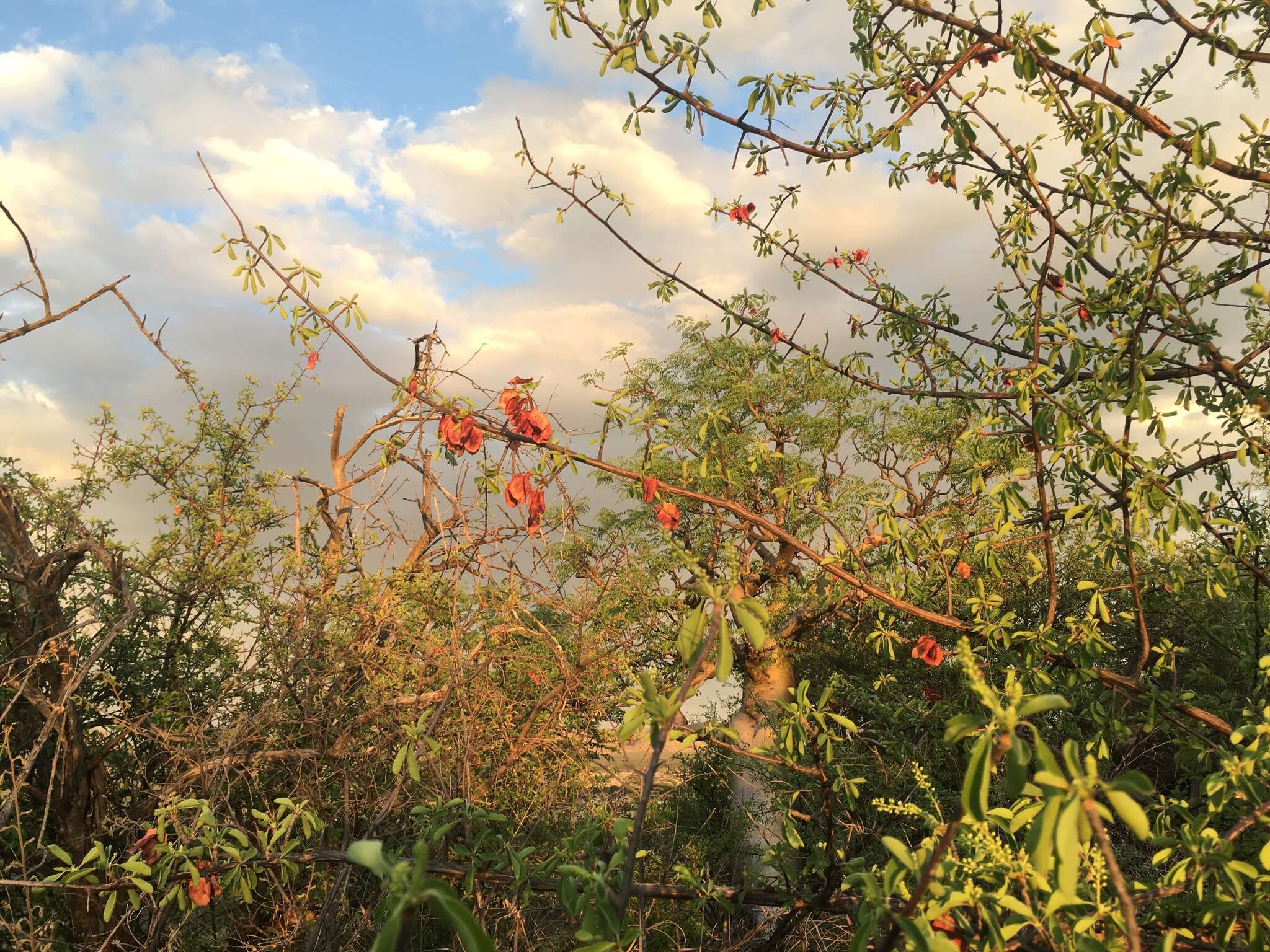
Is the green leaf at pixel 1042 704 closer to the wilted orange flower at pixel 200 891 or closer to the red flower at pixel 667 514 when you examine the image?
the red flower at pixel 667 514

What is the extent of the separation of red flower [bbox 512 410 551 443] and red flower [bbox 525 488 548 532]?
0.24 meters

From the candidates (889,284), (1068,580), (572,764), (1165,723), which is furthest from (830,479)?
(1165,723)

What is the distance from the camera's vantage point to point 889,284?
148 inches

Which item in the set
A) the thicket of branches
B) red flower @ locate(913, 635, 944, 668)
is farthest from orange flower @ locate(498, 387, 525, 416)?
red flower @ locate(913, 635, 944, 668)

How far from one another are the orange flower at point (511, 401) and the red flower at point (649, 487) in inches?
16.9

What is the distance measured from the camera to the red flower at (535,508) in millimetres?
2475

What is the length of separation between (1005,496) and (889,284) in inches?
66.5

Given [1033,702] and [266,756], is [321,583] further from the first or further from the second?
[1033,702]

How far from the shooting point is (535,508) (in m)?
2.51

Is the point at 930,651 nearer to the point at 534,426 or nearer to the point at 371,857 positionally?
the point at 534,426

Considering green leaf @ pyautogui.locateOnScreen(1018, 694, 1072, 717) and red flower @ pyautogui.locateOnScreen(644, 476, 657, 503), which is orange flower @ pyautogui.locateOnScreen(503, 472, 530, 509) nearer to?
red flower @ pyautogui.locateOnScreen(644, 476, 657, 503)

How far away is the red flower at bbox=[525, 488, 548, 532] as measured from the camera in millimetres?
2475

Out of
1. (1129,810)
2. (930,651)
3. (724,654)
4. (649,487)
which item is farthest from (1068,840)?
(930,651)

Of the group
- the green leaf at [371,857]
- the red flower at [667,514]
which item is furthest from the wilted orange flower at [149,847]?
the green leaf at [371,857]
